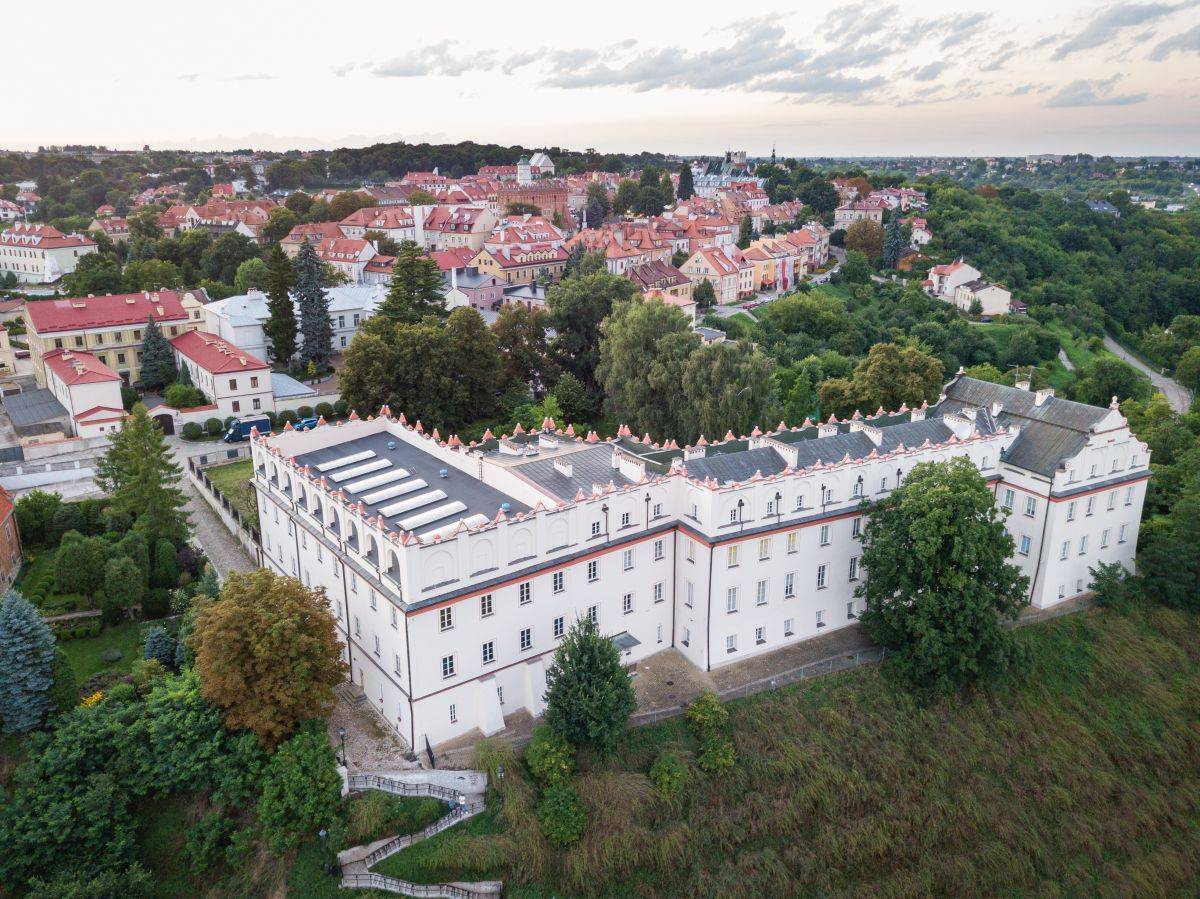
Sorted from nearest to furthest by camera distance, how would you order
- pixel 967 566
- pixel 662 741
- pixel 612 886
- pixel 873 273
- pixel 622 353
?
pixel 612 886, pixel 662 741, pixel 967 566, pixel 622 353, pixel 873 273

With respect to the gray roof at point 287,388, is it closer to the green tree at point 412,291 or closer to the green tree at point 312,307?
the green tree at point 312,307

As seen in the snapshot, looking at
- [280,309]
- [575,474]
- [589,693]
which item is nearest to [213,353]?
[280,309]

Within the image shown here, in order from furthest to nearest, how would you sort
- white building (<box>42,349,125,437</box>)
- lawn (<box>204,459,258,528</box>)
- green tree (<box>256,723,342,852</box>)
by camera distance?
white building (<box>42,349,125,437</box>)
lawn (<box>204,459,258,528</box>)
green tree (<box>256,723,342,852</box>)

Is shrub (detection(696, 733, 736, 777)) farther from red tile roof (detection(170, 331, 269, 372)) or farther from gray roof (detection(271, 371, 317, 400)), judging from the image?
red tile roof (detection(170, 331, 269, 372))

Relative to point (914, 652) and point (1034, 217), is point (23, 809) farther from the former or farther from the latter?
point (1034, 217)

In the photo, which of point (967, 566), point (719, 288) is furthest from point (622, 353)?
point (719, 288)

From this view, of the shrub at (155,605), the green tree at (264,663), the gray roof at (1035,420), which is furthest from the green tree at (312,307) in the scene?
the gray roof at (1035,420)

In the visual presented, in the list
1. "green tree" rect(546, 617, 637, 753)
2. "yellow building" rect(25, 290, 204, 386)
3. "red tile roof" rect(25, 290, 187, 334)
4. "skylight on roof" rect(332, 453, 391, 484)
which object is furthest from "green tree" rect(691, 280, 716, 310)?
"green tree" rect(546, 617, 637, 753)
